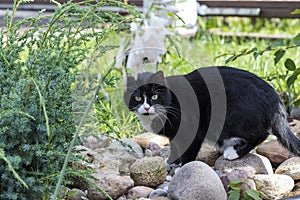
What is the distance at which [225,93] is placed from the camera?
7.23ft

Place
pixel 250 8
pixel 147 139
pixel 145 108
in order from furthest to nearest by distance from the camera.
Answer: pixel 250 8 → pixel 147 139 → pixel 145 108

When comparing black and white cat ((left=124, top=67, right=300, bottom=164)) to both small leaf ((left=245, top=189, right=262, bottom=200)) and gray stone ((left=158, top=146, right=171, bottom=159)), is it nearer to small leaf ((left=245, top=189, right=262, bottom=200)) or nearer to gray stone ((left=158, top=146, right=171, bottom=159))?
gray stone ((left=158, top=146, right=171, bottom=159))

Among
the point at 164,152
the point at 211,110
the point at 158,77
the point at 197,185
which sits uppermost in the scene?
the point at 158,77

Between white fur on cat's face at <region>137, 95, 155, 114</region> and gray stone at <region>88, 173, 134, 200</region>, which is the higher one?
white fur on cat's face at <region>137, 95, 155, 114</region>

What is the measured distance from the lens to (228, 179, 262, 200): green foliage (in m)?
1.79

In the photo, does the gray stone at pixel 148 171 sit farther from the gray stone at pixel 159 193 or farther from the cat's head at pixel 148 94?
the cat's head at pixel 148 94

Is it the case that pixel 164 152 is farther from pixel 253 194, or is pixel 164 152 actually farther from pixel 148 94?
pixel 253 194

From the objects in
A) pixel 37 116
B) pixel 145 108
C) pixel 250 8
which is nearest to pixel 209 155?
pixel 145 108

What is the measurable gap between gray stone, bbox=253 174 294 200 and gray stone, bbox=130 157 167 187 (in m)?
0.33

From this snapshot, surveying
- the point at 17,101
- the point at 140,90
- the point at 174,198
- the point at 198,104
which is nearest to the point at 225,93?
the point at 198,104

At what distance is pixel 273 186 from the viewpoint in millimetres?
1934

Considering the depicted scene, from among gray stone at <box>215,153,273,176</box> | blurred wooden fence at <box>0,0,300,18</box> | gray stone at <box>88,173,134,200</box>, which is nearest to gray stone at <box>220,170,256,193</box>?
gray stone at <box>215,153,273,176</box>

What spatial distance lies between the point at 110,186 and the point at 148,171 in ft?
0.52

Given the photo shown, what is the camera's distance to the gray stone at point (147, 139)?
2482 millimetres
